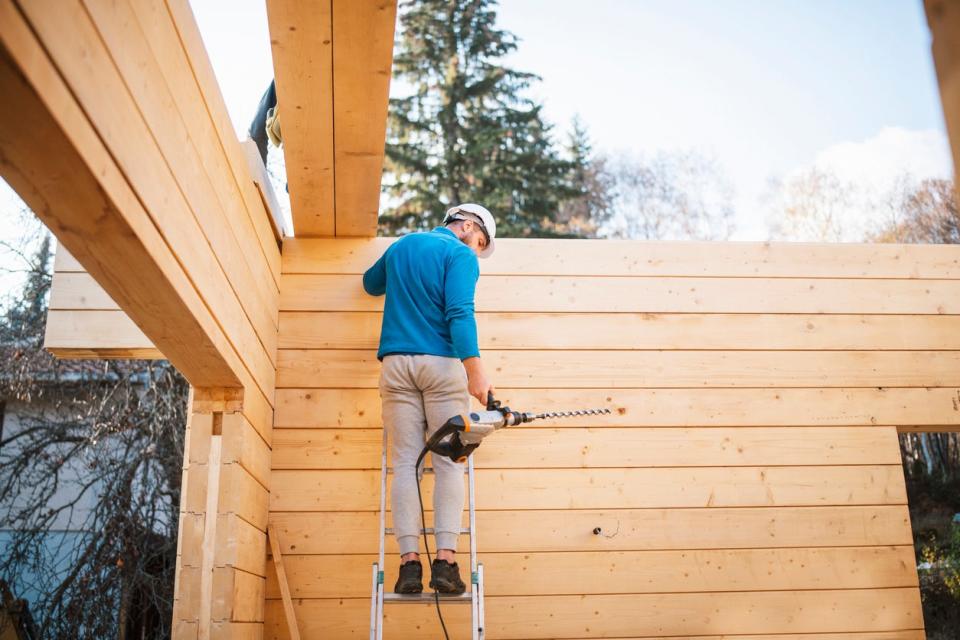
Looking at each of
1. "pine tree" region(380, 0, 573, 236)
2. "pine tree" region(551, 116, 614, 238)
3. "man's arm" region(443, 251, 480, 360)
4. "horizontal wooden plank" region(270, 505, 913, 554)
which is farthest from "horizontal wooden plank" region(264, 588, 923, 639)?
"pine tree" region(551, 116, 614, 238)

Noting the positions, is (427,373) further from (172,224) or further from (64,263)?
(64,263)

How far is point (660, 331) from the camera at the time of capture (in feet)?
11.6

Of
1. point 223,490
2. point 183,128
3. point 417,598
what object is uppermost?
point 183,128

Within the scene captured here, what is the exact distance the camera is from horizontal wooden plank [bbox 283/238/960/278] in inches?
137

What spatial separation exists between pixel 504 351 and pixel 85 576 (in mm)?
2799

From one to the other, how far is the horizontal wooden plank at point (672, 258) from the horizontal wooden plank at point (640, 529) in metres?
1.01

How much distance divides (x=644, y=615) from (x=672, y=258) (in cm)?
149

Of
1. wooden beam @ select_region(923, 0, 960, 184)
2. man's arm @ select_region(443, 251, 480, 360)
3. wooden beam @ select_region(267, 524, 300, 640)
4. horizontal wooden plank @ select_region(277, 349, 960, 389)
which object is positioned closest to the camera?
wooden beam @ select_region(923, 0, 960, 184)

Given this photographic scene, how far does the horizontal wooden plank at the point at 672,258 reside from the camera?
349 centimetres

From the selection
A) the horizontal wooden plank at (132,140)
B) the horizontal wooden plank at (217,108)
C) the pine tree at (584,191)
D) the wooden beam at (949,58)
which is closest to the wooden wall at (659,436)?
the horizontal wooden plank at (217,108)

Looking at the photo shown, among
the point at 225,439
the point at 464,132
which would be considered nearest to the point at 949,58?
the point at 225,439

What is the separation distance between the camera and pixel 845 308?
3.66 m

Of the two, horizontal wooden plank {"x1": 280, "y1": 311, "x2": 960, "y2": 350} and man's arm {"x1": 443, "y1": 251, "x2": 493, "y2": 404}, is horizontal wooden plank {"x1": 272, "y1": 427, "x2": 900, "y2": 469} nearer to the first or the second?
horizontal wooden plank {"x1": 280, "y1": 311, "x2": 960, "y2": 350}

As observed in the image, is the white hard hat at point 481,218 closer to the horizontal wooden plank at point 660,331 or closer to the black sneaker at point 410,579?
the horizontal wooden plank at point 660,331
